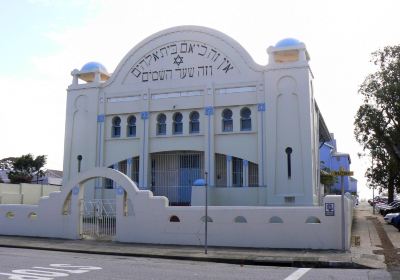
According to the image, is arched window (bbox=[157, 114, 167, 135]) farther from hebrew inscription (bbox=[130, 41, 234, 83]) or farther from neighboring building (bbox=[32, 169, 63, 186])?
neighboring building (bbox=[32, 169, 63, 186])

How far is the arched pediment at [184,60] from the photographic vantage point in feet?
92.3

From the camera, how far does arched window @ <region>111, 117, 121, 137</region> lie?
30.8 m

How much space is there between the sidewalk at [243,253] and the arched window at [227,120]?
34.8 ft

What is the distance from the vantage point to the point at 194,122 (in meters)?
29.0

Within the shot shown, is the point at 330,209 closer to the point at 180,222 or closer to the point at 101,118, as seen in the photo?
the point at 180,222

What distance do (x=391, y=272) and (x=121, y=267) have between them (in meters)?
6.85

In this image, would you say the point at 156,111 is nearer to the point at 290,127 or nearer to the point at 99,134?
the point at 99,134

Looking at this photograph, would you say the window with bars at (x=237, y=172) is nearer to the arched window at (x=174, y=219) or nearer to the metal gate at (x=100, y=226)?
the metal gate at (x=100, y=226)

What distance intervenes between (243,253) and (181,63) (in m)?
15.7

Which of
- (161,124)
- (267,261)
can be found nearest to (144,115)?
(161,124)

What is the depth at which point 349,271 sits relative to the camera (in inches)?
508

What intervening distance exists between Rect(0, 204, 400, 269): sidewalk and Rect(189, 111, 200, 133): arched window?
11.1 metres

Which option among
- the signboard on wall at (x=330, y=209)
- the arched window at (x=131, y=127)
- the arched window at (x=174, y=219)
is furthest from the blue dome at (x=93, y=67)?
the signboard on wall at (x=330, y=209)

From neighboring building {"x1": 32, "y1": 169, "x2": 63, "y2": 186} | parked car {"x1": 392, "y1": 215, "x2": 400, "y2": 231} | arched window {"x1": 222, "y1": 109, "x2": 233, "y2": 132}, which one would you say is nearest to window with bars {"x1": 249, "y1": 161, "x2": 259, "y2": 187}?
arched window {"x1": 222, "y1": 109, "x2": 233, "y2": 132}
